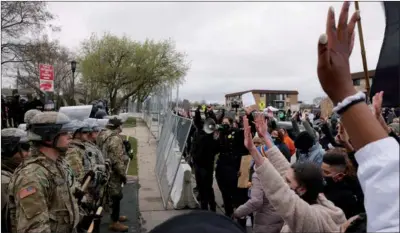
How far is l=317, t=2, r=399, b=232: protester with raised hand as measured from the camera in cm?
100

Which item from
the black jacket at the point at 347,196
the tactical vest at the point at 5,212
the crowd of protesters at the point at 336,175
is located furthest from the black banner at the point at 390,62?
the tactical vest at the point at 5,212

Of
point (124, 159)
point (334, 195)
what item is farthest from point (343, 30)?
point (124, 159)

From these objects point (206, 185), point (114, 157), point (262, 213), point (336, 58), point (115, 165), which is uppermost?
point (336, 58)

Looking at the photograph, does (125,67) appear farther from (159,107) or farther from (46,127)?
(46,127)

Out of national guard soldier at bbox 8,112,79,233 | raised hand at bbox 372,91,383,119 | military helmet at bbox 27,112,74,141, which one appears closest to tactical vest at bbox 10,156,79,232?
→ national guard soldier at bbox 8,112,79,233

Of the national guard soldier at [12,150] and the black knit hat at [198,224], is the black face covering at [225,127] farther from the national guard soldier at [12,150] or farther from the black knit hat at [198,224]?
the black knit hat at [198,224]

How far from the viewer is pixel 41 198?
9.41 feet

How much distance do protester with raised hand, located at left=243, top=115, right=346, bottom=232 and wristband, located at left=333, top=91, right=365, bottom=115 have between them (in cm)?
137

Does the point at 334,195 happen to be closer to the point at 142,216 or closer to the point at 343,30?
the point at 343,30

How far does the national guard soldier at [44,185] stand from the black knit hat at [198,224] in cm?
193

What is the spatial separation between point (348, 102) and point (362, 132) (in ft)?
0.29

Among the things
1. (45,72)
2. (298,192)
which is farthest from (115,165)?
(45,72)

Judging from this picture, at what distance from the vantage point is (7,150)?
3951mm

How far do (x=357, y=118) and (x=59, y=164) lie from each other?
2779mm
